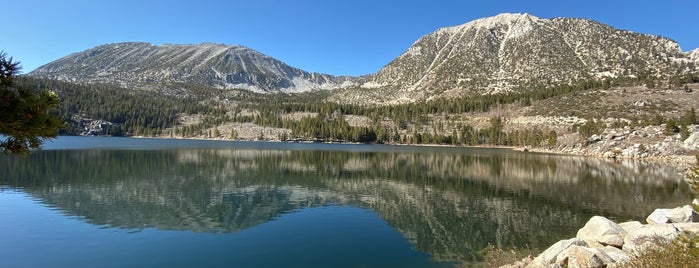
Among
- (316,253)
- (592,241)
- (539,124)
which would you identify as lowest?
(316,253)

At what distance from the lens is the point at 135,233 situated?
86.3 feet

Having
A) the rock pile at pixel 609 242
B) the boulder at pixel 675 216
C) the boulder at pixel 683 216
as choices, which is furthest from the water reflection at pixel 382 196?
the boulder at pixel 683 216

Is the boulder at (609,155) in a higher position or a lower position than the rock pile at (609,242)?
higher

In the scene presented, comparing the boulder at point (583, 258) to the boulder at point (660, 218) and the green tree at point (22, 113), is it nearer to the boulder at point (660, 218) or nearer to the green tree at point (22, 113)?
the boulder at point (660, 218)

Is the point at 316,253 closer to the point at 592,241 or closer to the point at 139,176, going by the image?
the point at 592,241

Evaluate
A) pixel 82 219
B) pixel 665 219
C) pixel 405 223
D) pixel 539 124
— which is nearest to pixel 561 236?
pixel 665 219

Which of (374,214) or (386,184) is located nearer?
(374,214)

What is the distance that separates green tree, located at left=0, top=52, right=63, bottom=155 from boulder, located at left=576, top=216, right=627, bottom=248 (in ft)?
73.6

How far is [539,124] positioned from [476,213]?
14846 centimetres

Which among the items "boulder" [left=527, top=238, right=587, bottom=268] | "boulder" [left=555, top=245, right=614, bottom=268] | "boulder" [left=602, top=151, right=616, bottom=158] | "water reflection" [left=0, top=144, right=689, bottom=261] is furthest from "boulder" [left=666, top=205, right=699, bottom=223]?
"boulder" [left=602, top=151, right=616, bottom=158]

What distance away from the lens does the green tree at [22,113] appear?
21.0 feet

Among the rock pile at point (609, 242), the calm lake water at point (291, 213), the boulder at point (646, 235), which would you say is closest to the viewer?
the rock pile at point (609, 242)

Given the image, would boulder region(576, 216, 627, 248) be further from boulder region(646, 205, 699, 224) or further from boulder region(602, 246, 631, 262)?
boulder region(646, 205, 699, 224)

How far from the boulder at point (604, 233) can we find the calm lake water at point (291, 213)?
15.2 ft
